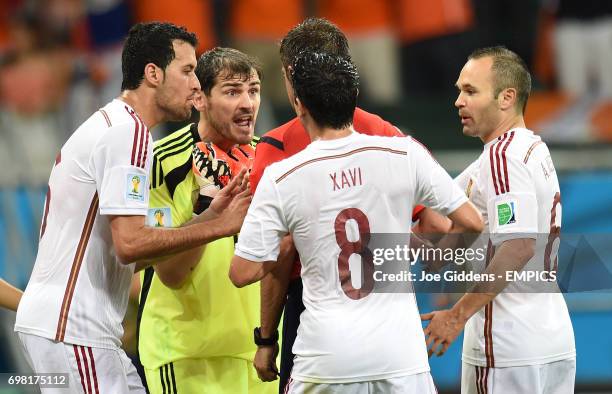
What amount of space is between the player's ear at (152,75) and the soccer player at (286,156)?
1.86 feet

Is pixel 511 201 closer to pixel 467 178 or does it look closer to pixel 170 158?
pixel 467 178

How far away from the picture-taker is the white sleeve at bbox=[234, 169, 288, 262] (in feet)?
13.9

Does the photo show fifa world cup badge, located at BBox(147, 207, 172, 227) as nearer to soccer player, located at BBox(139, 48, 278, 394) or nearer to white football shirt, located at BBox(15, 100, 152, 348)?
soccer player, located at BBox(139, 48, 278, 394)

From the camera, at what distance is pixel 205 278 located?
536 centimetres

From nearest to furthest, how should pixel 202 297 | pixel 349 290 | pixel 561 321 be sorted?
pixel 349 290, pixel 561 321, pixel 202 297

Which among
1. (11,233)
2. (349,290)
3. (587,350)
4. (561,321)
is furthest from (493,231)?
(11,233)

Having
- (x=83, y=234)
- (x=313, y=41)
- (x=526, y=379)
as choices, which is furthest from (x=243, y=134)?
(x=526, y=379)

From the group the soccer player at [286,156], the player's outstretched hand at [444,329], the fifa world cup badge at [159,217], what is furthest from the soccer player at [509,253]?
the fifa world cup badge at [159,217]

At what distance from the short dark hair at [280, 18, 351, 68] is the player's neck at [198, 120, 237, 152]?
→ 808 millimetres

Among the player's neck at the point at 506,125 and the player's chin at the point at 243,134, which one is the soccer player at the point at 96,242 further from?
the player's neck at the point at 506,125

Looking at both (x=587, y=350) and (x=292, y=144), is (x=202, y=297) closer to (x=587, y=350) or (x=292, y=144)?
(x=292, y=144)

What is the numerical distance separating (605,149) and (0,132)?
5.32 meters

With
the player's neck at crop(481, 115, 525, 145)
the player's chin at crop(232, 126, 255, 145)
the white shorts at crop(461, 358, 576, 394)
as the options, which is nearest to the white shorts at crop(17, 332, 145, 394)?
the player's chin at crop(232, 126, 255, 145)

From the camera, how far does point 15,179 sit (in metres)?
9.32
